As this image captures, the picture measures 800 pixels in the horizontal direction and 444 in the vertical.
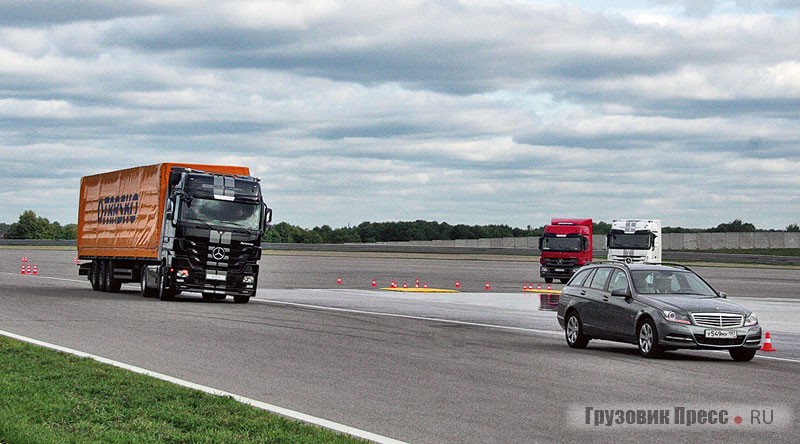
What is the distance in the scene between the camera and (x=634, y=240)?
46156mm

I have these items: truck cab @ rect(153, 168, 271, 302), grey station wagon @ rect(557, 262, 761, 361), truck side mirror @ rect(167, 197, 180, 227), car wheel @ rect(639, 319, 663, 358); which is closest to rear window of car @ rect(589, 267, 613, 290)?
grey station wagon @ rect(557, 262, 761, 361)

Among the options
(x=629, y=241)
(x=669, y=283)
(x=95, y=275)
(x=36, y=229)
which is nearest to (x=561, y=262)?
(x=629, y=241)

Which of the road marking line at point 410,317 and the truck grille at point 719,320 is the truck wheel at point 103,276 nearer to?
the road marking line at point 410,317

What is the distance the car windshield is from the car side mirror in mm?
139

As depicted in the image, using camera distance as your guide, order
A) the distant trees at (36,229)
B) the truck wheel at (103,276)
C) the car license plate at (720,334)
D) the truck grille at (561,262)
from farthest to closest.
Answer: the distant trees at (36,229), the truck grille at (561,262), the truck wheel at (103,276), the car license plate at (720,334)

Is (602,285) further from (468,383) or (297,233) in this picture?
(297,233)

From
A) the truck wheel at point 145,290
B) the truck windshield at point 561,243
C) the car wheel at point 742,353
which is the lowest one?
the car wheel at point 742,353

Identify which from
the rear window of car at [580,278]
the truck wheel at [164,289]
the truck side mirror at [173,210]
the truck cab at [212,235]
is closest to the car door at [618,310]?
the rear window of car at [580,278]

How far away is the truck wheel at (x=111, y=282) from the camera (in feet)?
112

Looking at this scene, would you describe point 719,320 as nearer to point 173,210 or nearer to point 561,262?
point 173,210

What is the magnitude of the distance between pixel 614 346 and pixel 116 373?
30.1ft

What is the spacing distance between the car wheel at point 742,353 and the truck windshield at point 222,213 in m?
15.9

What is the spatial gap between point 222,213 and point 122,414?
1947 centimetres

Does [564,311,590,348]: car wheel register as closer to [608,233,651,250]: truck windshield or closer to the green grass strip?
the green grass strip
